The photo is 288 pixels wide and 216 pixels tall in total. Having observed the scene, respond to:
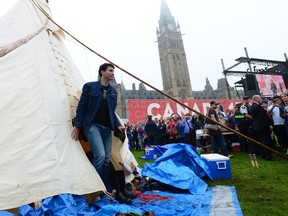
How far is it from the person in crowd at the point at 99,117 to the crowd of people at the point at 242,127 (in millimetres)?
3028

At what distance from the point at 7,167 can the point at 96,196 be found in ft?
4.38

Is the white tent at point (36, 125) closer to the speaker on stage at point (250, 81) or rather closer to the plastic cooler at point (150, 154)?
the plastic cooler at point (150, 154)

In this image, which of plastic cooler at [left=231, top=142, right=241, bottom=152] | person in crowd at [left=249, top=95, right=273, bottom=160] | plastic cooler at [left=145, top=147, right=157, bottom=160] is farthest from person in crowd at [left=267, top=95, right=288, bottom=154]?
plastic cooler at [left=145, top=147, right=157, bottom=160]

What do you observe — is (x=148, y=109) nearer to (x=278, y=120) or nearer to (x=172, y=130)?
(x=172, y=130)

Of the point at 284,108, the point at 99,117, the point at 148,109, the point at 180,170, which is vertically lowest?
the point at 180,170

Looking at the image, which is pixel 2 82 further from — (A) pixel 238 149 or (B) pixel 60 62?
(A) pixel 238 149

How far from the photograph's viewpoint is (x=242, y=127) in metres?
8.45

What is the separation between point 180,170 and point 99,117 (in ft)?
6.29

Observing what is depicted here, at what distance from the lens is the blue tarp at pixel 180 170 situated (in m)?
4.14

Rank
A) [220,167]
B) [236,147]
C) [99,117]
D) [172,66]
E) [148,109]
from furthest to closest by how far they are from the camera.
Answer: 1. [172,66]
2. [148,109]
3. [236,147]
4. [220,167]
5. [99,117]

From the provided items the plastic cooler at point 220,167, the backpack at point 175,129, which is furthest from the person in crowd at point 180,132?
the plastic cooler at point 220,167

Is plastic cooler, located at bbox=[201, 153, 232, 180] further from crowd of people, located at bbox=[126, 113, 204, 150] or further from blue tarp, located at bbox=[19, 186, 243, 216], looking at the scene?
crowd of people, located at bbox=[126, 113, 204, 150]

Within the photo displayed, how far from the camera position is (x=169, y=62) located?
88.8 metres

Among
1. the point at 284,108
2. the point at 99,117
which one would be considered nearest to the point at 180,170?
the point at 99,117
